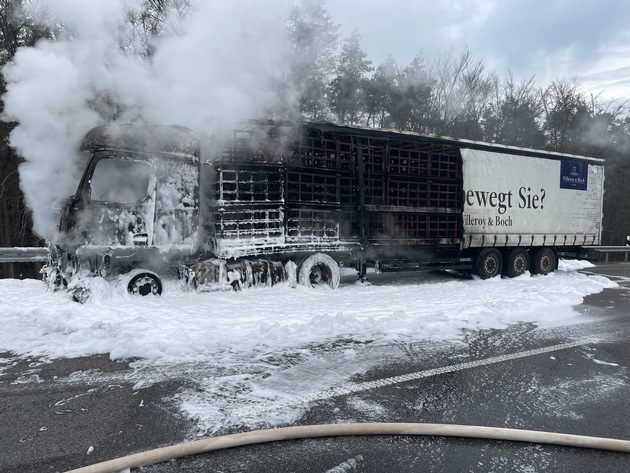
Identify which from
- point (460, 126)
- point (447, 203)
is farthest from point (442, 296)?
point (460, 126)

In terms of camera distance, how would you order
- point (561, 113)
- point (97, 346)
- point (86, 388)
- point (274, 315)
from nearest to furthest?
1. point (86, 388)
2. point (97, 346)
3. point (274, 315)
4. point (561, 113)

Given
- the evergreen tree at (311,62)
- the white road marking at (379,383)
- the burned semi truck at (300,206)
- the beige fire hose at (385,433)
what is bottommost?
the white road marking at (379,383)

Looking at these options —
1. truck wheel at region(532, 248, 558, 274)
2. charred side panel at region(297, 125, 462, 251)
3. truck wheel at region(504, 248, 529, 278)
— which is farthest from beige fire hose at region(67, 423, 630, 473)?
truck wheel at region(532, 248, 558, 274)

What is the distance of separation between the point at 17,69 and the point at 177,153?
2.83 metres

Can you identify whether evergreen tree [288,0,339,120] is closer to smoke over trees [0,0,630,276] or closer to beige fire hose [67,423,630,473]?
smoke over trees [0,0,630,276]

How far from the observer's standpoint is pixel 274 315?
6.37m

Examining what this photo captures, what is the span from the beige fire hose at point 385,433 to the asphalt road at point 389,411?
0.04m

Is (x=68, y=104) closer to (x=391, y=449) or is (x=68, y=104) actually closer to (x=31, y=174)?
(x=31, y=174)

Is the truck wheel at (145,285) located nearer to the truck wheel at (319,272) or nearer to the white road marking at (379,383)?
Answer: the truck wheel at (319,272)

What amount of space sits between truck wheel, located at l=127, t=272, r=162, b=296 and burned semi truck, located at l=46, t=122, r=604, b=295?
2 cm

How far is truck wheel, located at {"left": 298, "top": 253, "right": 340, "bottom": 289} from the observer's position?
8727 millimetres

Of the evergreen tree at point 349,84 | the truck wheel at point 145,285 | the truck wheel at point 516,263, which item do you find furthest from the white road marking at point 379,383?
the evergreen tree at point 349,84

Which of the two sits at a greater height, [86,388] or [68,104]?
[68,104]

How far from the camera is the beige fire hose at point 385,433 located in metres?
2.78
